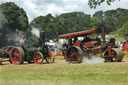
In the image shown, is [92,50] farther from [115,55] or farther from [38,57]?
[38,57]

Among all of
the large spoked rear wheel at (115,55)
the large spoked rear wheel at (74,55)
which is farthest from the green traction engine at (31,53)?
the large spoked rear wheel at (115,55)

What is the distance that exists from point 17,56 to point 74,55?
147 inches

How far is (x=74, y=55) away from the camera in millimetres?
14172

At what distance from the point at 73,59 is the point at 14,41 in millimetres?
31347

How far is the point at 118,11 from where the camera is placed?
110 m

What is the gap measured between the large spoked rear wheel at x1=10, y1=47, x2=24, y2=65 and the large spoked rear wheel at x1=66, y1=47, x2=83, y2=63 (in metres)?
2.83

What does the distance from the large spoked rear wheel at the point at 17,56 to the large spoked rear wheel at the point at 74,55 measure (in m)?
2.83

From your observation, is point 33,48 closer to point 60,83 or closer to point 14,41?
point 60,83

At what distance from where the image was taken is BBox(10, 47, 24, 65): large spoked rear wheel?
14.6m

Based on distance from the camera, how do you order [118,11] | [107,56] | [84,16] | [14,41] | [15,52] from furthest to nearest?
1. [84,16]
2. [118,11]
3. [14,41]
4. [15,52]
5. [107,56]

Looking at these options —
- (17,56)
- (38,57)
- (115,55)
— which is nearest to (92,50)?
(115,55)

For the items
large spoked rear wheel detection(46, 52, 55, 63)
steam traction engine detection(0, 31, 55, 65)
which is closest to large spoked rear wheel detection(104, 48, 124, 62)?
large spoked rear wheel detection(46, 52, 55, 63)

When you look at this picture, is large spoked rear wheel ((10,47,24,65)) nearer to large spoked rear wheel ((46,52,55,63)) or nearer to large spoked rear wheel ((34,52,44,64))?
large spoked rear wheel ((34,52,44,64))

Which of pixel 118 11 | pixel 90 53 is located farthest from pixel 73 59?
pixel 118 11
